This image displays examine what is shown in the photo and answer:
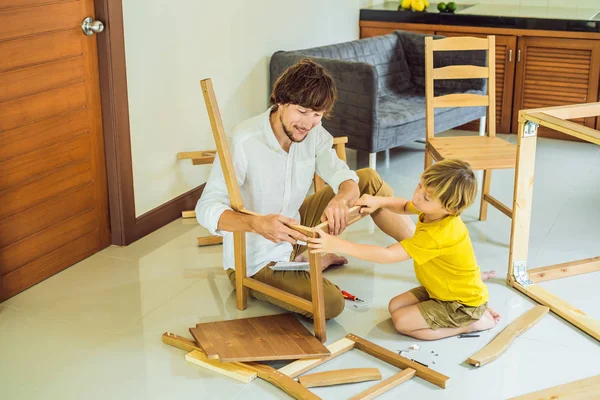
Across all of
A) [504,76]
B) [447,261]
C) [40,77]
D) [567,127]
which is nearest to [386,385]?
[447,261]

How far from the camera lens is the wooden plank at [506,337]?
258 cm

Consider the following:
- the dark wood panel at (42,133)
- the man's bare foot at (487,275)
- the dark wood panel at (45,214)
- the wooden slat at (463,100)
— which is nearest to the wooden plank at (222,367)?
the dark wood panel at (45,214)

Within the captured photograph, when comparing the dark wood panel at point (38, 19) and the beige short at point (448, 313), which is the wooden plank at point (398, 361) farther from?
the dark wood panel at point (38, 19)

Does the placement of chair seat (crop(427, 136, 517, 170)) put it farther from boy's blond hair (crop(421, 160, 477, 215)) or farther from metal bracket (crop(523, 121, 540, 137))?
boy's blond hair (crop(421, 160, 477, 215))

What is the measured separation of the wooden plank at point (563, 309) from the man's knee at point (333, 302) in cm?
77

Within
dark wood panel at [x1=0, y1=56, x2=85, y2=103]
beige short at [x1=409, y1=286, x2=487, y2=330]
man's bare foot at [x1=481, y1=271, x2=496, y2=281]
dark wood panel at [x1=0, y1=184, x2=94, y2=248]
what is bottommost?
man's bare foot at [x1=481, y1=271, x2=496, y2=281]

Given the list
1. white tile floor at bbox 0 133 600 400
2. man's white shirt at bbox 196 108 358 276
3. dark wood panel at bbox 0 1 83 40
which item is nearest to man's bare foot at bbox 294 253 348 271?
white tile floor at bbox 0 133 600 400

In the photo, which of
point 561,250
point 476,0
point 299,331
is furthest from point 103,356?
point 476,0

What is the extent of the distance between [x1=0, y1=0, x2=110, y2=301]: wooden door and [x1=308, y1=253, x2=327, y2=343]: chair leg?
1.18 metres

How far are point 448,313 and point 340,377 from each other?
0.50m

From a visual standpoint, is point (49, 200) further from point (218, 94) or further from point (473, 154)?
point (473, 154)

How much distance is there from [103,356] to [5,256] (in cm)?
67

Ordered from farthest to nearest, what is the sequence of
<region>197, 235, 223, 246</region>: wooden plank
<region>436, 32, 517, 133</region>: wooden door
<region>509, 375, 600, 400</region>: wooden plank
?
1. <region>436, 32, 517, 133</region>: wooden door
2. <region>197, 235, 223, 246</region>: wooden plank
3. <region>509, 375, 600, 400</region>: wooden plank

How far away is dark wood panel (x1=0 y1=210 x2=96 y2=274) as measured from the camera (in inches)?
119
